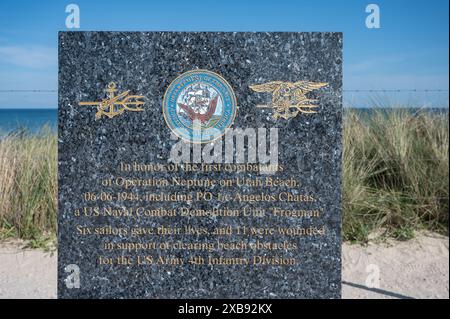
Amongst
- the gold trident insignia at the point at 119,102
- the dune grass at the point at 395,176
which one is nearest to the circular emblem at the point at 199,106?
the gold trident insignia at the point at 119,102

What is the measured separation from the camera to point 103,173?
123 inches

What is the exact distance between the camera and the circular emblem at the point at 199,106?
3.10 meters

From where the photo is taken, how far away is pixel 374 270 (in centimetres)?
396

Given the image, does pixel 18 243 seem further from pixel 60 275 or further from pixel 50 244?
pixel 60 275

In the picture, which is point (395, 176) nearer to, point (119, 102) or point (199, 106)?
point (199, 106)

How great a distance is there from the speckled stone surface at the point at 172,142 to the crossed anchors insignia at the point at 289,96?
4 cm

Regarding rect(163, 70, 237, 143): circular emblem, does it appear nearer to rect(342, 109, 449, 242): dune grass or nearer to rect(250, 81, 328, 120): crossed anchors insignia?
rect(250, 81, 328, 120): crossed anchors insignia

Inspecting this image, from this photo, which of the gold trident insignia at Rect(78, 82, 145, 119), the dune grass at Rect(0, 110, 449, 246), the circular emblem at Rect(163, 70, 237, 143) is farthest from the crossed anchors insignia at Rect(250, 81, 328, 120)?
the dune grass at Rect(0, 110, 449, 246)

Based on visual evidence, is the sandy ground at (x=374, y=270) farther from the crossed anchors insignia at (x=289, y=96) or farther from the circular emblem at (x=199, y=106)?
the circular emblem at (x=199, y=106)

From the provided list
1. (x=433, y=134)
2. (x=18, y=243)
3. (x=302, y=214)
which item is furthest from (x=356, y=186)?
(x=18, y=243)

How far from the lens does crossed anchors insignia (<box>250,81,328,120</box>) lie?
10.1 feet

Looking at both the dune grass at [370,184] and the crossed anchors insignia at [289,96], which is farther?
the dune grass at [370,184]

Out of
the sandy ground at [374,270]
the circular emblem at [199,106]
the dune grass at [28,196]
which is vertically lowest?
the sandy ground at [374,270]

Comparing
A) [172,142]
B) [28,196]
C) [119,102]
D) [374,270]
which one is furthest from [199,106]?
[28,196]
